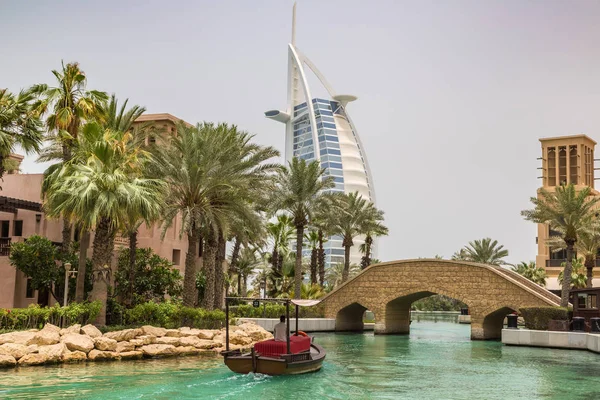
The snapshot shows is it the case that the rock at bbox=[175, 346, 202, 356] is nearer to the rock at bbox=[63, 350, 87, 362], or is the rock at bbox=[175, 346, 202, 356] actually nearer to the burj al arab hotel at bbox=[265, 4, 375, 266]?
the rock at bbox=[63, 350, 87, 362]

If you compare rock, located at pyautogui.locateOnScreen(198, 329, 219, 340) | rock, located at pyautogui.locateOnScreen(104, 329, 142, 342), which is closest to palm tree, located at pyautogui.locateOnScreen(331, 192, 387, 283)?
rock, located at pyautogui.locateOnScreen(198, 329, 219, 340)

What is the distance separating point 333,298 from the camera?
2089 inches

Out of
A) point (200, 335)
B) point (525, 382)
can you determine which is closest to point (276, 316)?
point (200, 335)

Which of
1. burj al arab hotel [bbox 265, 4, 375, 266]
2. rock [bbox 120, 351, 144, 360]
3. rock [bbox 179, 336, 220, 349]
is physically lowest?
rock [bbox 120, 351, 144, 360]

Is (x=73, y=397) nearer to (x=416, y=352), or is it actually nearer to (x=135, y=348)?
(x=135, y=348)

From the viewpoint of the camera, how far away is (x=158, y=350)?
28.0m

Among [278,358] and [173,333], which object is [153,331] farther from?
[278,358]

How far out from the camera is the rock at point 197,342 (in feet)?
97.6

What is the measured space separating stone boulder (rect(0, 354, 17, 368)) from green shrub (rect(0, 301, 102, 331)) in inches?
127

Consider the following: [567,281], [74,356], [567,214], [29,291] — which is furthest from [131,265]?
[567,281]

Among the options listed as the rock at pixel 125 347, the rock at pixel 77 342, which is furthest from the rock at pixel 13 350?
the rock at pixel 125 347

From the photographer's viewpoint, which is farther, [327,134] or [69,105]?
[327,134]

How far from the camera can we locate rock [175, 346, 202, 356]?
Result: 2894 cm

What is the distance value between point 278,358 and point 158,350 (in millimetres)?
7213
